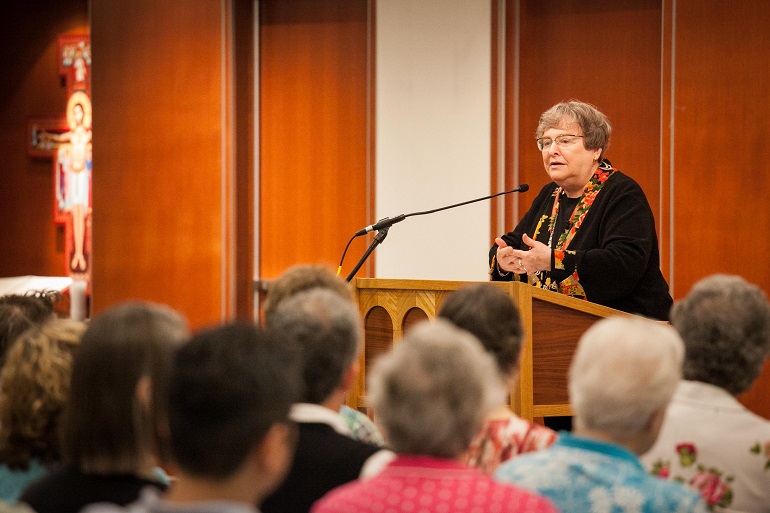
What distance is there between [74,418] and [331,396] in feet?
1.80

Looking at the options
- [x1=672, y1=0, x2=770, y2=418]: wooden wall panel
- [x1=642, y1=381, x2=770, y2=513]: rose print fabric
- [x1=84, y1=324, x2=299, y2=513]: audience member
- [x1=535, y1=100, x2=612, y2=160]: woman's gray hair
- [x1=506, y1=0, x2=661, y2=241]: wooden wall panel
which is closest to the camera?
[x1=84, y1=324, x2=299, y2=513]: audience member

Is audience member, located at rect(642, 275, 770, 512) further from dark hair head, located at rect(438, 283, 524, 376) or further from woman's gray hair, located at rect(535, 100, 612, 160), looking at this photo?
woman's gray hair, located at rect(535, 100, 612, 160)

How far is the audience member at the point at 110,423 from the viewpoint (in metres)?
1.69

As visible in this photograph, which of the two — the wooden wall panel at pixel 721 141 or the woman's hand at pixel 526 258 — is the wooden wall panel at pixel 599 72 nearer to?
the wooden wall panel at pixel 721 141

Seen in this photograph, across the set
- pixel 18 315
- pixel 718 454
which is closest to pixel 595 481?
pixel 718 454

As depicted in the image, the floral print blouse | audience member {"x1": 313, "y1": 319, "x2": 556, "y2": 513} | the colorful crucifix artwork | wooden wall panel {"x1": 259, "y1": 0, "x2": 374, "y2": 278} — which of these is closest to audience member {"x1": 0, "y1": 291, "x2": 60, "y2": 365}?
the floral print blouse

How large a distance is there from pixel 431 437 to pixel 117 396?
54 centimetres

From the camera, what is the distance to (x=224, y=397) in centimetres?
149

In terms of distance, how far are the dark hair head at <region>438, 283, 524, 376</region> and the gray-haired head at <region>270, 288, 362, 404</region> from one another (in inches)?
10.5

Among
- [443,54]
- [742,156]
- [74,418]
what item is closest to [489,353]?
[74,418]

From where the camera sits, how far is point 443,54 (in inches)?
231

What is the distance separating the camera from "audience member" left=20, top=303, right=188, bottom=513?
169 centimetres

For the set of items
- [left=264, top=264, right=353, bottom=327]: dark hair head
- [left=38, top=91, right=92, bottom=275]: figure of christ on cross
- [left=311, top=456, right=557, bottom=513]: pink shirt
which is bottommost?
[left=311, top=456, right=557, bottom=513]: pink shirt

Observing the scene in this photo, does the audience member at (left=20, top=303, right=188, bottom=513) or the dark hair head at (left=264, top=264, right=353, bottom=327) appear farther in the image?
the dark hair head at (left=264, top=264, right=353, bottom=327)
